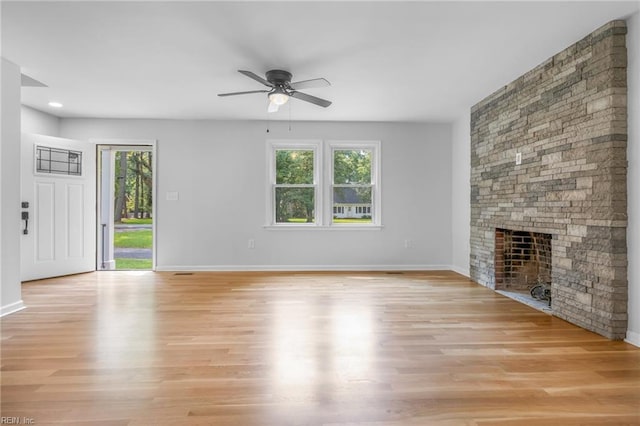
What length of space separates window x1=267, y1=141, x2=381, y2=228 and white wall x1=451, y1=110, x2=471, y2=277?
4.20 ft

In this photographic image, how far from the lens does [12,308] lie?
322 centimetres

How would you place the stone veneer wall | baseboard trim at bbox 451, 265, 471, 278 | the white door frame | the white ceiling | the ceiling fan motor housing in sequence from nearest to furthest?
the white ceiling
the stone veneer wall
the ceiling fan motor housing
baseboard trim at bbox 451, 265, 471, 278
the white door frame

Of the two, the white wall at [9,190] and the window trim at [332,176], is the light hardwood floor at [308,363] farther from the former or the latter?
the window trim at [332,176]

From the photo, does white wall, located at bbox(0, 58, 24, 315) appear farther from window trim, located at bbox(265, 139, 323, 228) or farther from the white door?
window trim, located at bbox(265, 139, 323, 228)

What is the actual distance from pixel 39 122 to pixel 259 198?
346 cm

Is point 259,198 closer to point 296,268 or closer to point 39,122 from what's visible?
A: point 296,268

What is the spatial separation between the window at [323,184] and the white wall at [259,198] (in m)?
0.15

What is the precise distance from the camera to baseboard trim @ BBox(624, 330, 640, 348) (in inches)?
96.2

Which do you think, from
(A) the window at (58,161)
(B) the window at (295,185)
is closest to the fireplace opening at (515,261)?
(B) the window at (295,185)

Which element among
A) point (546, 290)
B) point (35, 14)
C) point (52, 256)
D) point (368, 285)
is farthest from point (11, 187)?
point (546, 290)

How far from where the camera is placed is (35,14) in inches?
97.0

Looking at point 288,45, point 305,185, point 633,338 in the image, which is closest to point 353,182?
point 305,185

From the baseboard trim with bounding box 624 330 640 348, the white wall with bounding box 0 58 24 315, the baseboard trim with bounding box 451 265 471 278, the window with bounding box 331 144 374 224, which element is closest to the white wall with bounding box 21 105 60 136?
the white wall with bounding box 0 58 24 315

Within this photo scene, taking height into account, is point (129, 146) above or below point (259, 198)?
above
